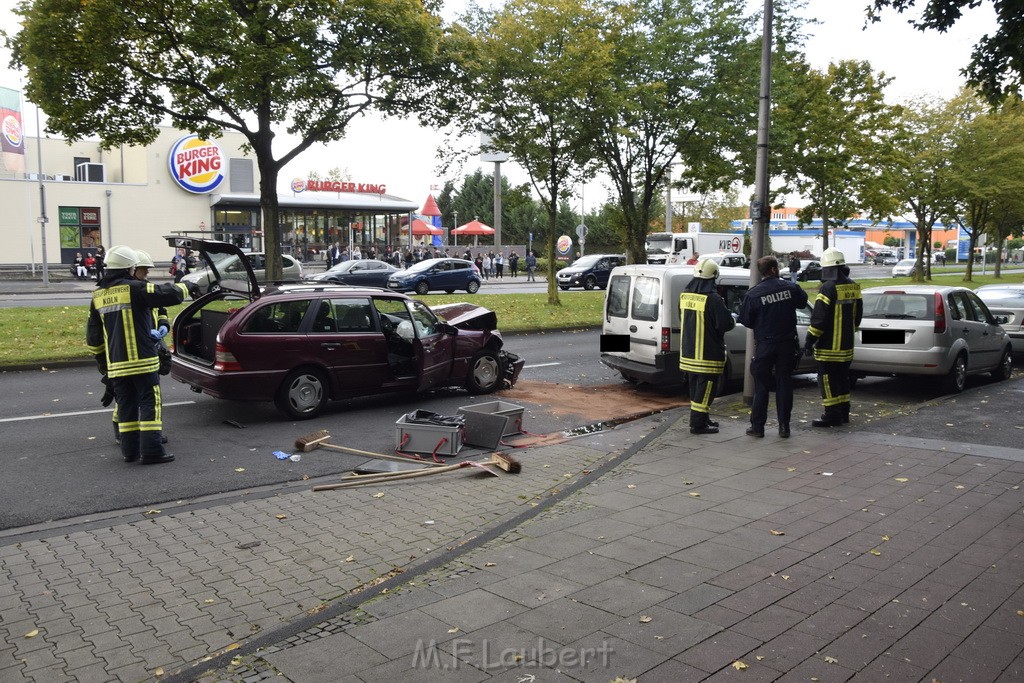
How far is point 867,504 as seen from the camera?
20.0 feet

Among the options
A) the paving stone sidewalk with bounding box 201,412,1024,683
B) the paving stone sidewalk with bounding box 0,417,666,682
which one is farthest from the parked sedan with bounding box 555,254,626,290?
the paving stone sidewalk with bounding box 201,412,1024,683

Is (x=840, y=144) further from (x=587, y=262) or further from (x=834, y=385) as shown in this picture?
(x=834, y=385)

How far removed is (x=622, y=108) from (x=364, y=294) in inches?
630

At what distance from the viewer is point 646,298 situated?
1143cm

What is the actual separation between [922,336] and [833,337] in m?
2.97

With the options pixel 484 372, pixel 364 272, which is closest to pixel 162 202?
pixel 364 272

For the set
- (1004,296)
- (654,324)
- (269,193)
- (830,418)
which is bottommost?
(830,418)

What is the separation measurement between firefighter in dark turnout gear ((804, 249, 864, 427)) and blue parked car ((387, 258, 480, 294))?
81.0ft

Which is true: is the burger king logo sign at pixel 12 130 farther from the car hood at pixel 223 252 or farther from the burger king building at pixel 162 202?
the car hood at pixel 223 252

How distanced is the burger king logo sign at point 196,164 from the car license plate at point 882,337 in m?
38.9

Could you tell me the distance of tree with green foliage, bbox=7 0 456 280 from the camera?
18156 millimetres

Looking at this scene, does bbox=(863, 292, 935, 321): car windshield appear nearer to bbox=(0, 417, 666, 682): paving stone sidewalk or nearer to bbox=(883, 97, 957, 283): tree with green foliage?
bbox=(0, 417, 666, 682): paving stone sidewalk

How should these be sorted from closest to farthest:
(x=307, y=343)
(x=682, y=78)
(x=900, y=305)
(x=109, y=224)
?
(x=307, y=343)
(x=900, y=305)
(x=682, y=78)
(x=109, y=224)

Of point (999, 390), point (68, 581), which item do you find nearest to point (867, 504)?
point (68, 581)
